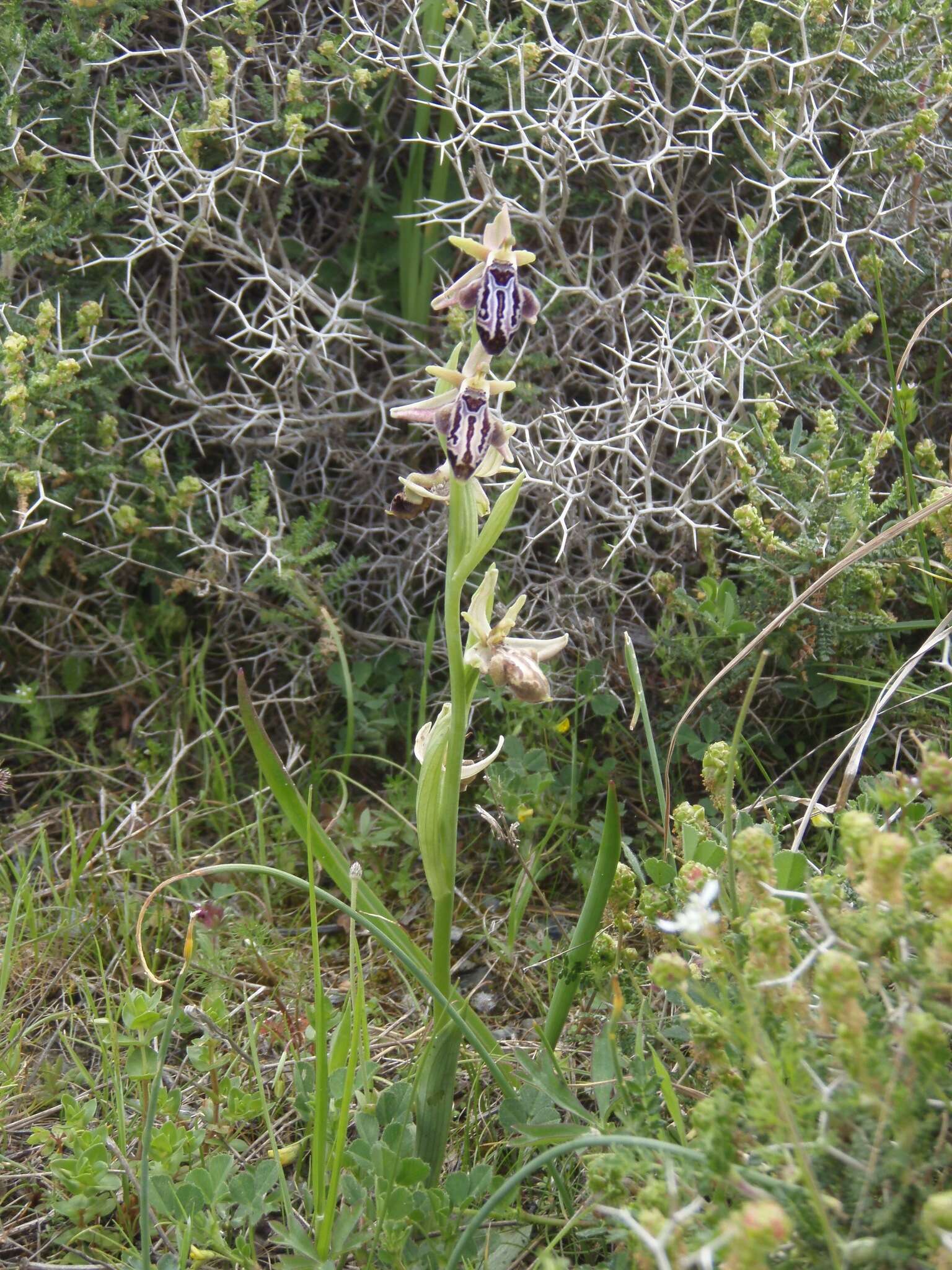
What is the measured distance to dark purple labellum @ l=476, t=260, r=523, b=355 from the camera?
147cm

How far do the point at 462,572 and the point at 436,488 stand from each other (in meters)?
0.15

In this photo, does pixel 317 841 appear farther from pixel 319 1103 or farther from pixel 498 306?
pixel 498 306

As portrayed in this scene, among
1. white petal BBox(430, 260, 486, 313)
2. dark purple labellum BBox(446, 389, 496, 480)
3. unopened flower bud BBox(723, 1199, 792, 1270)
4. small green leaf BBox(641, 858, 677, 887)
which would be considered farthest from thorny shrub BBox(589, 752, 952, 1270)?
white petal BBox(430, 260, 486, 313)

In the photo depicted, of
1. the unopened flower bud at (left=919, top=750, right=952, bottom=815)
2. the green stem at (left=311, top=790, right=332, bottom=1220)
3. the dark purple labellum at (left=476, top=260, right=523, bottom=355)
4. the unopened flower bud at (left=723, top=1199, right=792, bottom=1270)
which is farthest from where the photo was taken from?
the dark purple labellum at (left=476, top=260, right=523, bottom=355)

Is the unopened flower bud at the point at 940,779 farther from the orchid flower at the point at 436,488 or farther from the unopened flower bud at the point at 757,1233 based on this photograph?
the orchid flower at the point at 436,488

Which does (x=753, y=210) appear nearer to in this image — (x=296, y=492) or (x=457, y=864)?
(x=296, y=492)

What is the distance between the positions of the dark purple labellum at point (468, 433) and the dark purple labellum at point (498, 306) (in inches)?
2.9

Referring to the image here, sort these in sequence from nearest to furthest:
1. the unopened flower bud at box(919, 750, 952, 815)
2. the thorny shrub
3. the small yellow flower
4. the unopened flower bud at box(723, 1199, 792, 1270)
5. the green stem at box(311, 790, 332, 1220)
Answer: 1. the unopened flower bud at box(723, 1199, 792, 1270)
2. the thorny shrub
3. the unopened flower bud at box(919, 750, 952, 815)
4. the green stem at box(311, 790, 332, 1220)
5. the small yellow flower

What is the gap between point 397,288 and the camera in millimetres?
2787

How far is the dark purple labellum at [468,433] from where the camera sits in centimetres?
148

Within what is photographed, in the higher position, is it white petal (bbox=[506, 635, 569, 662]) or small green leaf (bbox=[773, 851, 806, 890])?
white petal (bbox=[506, 635, 569, 662])

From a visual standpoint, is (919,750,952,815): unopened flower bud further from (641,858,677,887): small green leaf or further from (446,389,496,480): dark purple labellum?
(446,389,496,480): dark purple labellum

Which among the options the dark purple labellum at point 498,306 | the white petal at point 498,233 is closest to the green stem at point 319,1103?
the dark purple labellum at point 498,306

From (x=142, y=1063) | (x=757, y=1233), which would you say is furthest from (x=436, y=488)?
(x=757, y=1233)
